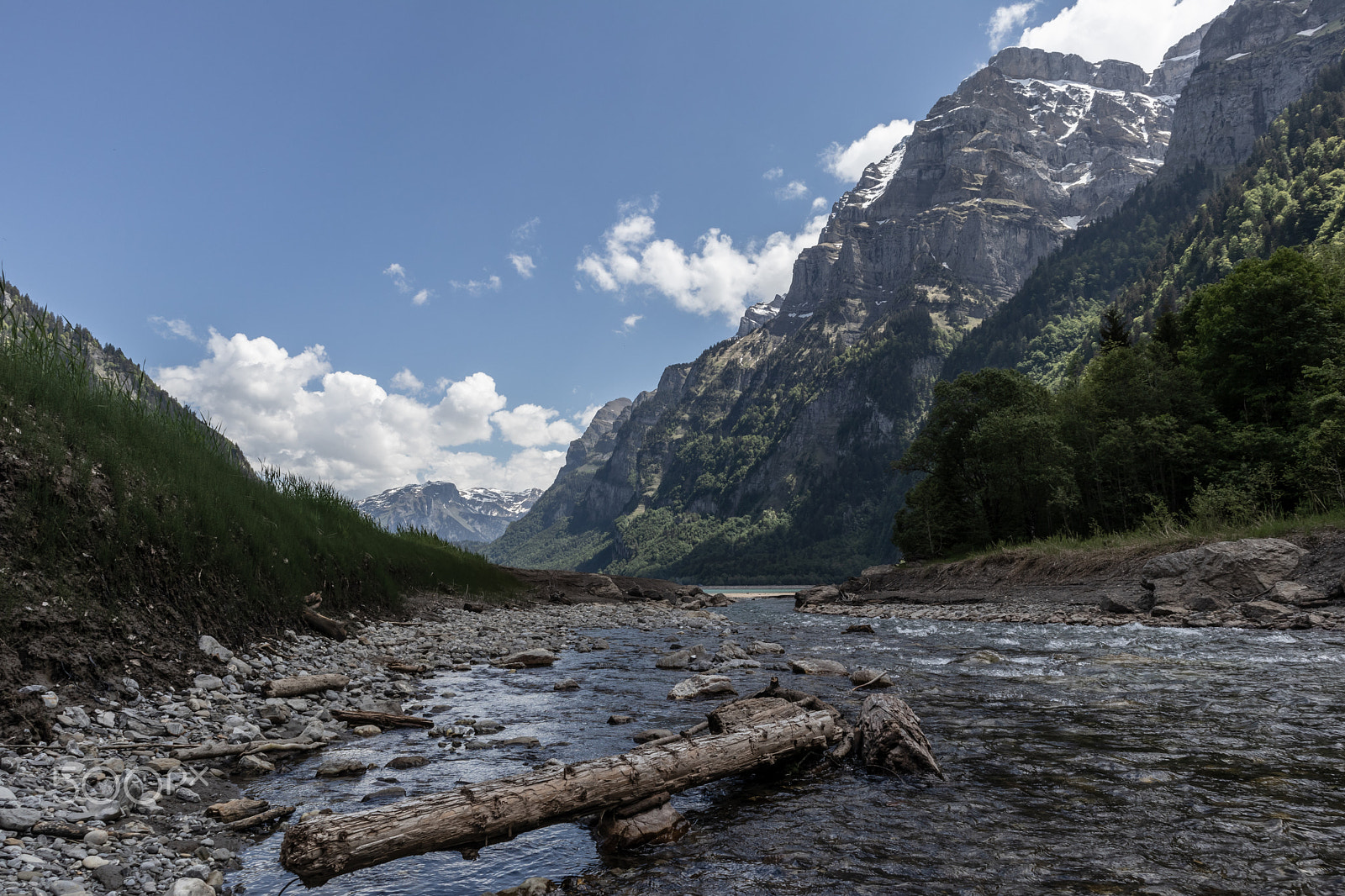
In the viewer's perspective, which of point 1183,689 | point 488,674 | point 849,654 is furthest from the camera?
point 849,654

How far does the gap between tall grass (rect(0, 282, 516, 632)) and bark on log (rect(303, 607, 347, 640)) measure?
0.53m

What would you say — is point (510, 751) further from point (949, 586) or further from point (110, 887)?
point (949, 586)

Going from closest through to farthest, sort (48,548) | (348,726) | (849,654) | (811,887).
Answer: (811,887) < (48,548) < (348,726) < (849,654)

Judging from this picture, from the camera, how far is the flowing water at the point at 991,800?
5.30 metres

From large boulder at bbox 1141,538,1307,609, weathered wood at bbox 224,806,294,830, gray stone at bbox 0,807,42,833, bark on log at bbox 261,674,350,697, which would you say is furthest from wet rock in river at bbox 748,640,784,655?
gray stone at bbox 0,807,42,833

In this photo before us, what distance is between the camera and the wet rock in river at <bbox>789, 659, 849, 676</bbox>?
15898 mm

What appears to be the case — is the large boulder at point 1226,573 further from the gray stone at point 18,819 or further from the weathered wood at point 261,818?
the gray stone at point 18,819

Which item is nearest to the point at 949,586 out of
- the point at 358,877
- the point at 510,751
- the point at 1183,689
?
the point at 1183,689

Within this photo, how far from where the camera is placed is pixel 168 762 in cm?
675

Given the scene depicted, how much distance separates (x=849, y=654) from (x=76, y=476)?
19294mm

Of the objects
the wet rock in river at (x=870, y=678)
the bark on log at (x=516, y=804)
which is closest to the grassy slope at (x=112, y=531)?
the bark on log at (x=516, y=804)

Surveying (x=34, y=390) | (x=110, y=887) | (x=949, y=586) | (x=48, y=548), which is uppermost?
(x=34, y=390)

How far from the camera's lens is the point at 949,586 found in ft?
162

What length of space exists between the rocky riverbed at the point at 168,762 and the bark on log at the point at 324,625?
1493 millimetres
